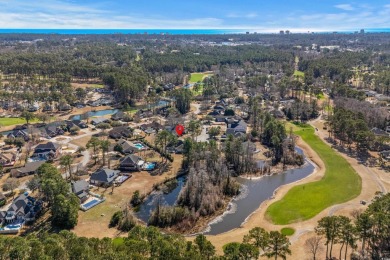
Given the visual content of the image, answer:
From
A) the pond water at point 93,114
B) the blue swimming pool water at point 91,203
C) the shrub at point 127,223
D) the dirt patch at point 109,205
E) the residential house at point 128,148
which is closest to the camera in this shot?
the dirt patch at point 109,205

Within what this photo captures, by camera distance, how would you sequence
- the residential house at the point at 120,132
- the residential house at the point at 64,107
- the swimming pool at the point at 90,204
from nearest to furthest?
the swimming pool at the point at 90,204 → the residential house at the point at 120,132 → the residential house at the point at 64,107

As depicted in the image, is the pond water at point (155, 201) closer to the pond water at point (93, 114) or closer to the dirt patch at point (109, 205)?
the dirt patch at point (109, 205)

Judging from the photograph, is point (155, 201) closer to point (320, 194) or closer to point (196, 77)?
point (320, 194)

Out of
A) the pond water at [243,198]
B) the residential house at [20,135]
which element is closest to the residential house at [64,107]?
the residential house at [20,135]

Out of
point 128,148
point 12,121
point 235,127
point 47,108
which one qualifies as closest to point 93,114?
point 47,108

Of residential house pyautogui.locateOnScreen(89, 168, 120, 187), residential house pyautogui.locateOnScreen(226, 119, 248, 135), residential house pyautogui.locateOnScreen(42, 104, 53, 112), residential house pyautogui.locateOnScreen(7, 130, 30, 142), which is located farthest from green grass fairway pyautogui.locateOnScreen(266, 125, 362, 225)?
residential house pyautogui.locateOnScreen(42, 104, 53, 112)

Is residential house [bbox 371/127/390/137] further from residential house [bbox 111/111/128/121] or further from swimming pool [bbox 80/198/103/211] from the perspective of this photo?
residential house [bbox 111/111/128/121]

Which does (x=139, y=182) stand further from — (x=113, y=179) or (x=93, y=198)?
(x=93, y=198)

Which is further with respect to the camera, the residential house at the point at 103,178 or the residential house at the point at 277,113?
the residential house at the point at 277,113
